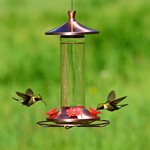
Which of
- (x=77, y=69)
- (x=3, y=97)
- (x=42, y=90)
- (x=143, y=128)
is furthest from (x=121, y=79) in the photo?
(x=77, y=69)

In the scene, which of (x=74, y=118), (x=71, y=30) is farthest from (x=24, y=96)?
(x=71, y=30)

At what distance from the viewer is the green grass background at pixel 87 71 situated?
962 centimetres

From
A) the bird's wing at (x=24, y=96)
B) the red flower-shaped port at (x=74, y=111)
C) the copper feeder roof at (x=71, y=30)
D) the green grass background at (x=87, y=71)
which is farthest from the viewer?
the green grass background at (x=87, y=71)

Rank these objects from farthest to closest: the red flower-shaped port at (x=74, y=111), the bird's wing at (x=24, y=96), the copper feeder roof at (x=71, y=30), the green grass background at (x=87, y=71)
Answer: the green grass background at (x=87, y=71) → the bird's wing at (x=24, y=96) → the red flower-shaped port at (x=74, y=111) → the copper feeder roof at (x=71, y=30)

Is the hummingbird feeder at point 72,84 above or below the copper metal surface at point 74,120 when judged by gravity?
above

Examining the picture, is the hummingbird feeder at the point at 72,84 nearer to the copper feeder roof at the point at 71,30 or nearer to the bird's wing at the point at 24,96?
the copper feeder roof at the point at 71,30

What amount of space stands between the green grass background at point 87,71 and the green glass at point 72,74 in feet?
11.9

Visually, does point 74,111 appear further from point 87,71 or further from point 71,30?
point 87,71

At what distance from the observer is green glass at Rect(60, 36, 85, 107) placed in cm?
551

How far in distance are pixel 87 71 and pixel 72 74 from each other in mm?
8803

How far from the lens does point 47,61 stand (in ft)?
47.5

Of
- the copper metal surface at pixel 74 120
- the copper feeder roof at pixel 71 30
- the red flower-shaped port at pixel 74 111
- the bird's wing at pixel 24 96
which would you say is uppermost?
the copper feeder roof at pixel 71 30

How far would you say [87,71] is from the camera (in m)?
14.4

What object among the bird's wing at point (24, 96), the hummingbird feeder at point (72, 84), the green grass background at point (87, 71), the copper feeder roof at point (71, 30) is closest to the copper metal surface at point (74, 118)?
the hummingbird feeder at point (72, 84)
